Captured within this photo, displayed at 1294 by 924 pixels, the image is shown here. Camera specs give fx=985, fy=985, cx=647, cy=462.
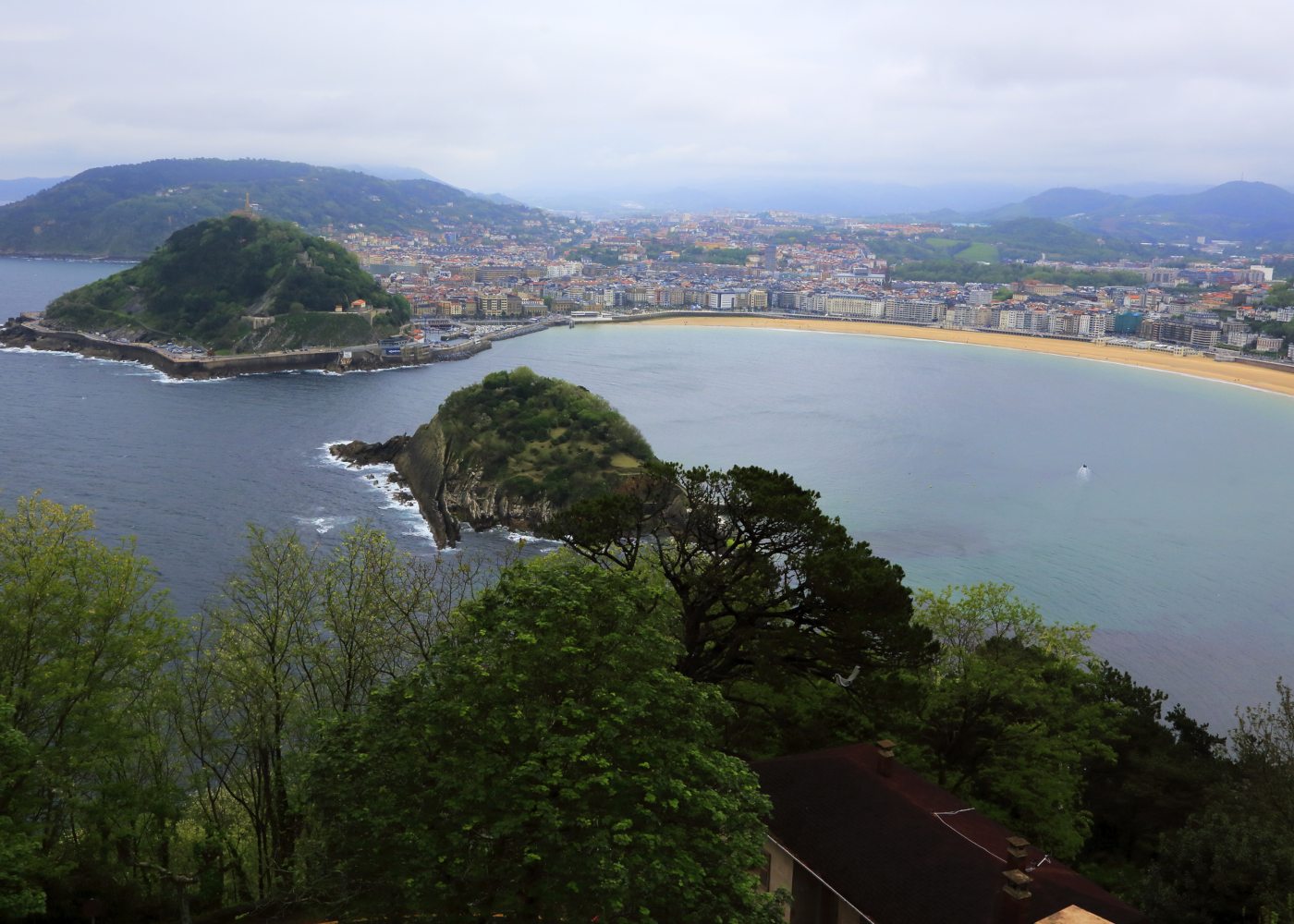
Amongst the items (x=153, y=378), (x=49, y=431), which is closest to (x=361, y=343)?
(x=153, y=378)

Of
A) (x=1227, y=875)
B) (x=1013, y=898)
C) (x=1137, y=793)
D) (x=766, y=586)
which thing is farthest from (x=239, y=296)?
(x=1227, y=875)

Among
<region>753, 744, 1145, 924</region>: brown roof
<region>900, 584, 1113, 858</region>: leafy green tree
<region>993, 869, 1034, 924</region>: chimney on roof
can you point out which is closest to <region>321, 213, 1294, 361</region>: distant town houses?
<region>900, 584, 1113, 858</region>: leafy green tree

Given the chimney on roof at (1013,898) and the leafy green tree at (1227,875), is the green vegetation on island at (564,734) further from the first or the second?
the chimney on roof at (1013,898)

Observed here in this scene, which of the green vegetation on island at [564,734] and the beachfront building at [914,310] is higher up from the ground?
the green vegetation on island at [564,734]

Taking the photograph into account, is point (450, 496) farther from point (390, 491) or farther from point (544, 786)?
point (544, 786)

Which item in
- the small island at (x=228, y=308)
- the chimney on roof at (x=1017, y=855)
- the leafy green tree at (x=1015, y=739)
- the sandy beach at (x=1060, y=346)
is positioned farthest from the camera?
the sandy beach at (x=1060, y=346)

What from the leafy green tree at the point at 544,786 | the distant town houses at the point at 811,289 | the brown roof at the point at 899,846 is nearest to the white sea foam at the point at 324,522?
the brown roof at the point at 899,846

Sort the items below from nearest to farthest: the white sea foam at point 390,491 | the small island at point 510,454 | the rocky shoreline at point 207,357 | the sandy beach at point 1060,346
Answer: the white sea foam at point 390,491 < the small island at point 510,454 < the rocky shoreline at point 207,357 < the sandy beach at point 1060,346

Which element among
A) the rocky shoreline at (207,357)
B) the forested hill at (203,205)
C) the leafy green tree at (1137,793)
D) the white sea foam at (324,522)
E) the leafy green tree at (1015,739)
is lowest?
the white sea foam at (324,522)
